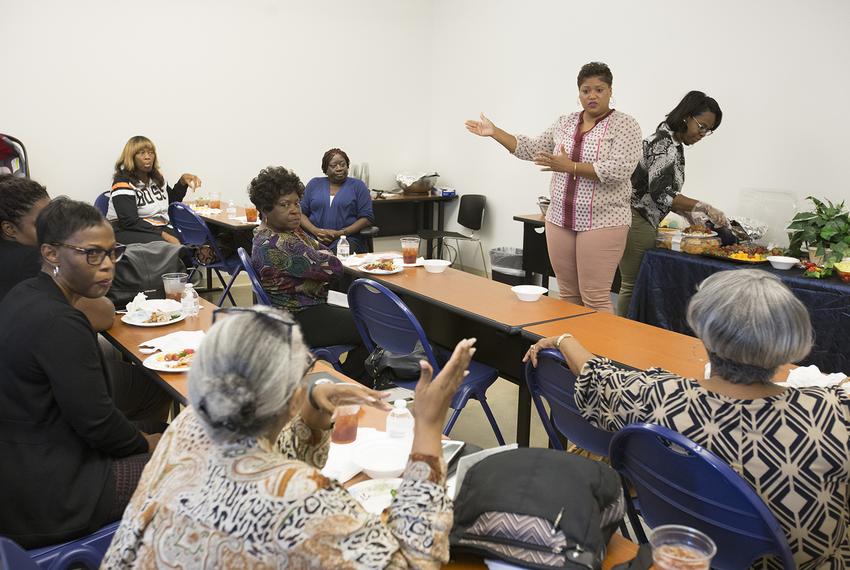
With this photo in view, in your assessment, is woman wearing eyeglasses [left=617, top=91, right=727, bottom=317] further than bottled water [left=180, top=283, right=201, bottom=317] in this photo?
Yes

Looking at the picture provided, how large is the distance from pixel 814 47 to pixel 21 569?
477 cm

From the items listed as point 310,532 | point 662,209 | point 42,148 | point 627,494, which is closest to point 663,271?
point 662,209

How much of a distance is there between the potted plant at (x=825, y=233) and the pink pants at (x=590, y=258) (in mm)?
1071

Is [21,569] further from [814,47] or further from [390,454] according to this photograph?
[814,47]

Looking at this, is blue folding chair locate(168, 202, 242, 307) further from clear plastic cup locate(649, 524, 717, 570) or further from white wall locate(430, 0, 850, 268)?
clear plastic cup locate(649, 524, 717, 570)

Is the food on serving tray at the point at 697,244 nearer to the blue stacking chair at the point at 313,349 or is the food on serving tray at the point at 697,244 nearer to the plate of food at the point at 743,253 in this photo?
the plate of food at the point at 743,253

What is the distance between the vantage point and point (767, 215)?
4551 millimetres

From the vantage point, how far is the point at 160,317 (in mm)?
2705

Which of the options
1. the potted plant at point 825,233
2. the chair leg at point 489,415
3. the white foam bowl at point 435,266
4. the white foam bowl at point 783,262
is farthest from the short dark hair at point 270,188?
the potted plant at point 825,233

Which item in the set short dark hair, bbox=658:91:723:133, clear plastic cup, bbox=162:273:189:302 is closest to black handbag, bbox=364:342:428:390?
clear plastic cup, bbox=162:273:189:302

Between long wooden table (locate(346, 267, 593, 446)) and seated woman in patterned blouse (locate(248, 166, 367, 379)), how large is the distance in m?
0.31

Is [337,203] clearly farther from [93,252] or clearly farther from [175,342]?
[93,252]

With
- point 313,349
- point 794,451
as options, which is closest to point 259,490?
point 794,451

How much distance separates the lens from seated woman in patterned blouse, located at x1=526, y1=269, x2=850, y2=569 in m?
1.36
